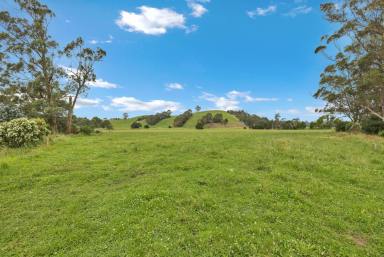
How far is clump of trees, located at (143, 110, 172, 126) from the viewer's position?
114475 mm

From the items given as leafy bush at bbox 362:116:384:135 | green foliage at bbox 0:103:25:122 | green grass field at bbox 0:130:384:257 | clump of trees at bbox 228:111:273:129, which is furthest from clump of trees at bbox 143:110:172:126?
green grass field at bbox 0:130:384:257

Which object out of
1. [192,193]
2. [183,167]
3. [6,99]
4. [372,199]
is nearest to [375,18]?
[372,199]

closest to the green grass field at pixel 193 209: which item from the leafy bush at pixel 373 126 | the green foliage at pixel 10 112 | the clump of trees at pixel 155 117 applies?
the green foliage at pixel 10 112

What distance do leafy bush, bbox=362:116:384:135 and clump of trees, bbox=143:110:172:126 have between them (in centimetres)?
8803

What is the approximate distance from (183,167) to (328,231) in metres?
6.37

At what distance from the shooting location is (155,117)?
388 feet

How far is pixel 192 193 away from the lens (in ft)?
24.4

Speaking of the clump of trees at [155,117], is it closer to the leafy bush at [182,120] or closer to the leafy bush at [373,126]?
the leafy bush at [182,120]

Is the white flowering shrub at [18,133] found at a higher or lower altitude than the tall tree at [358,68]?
lower

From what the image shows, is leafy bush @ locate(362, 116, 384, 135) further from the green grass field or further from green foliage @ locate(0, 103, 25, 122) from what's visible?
green foliage @ locate(0, 103, 25, 122)

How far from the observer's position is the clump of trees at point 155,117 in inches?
4507

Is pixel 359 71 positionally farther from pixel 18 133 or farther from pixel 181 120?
pixel 181 120

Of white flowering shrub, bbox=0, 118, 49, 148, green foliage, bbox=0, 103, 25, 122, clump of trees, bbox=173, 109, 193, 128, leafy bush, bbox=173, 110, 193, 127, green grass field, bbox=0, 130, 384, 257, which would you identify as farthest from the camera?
leafy bush, bbox=173, 110, 193, 127

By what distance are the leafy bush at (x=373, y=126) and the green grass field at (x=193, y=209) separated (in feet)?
101
